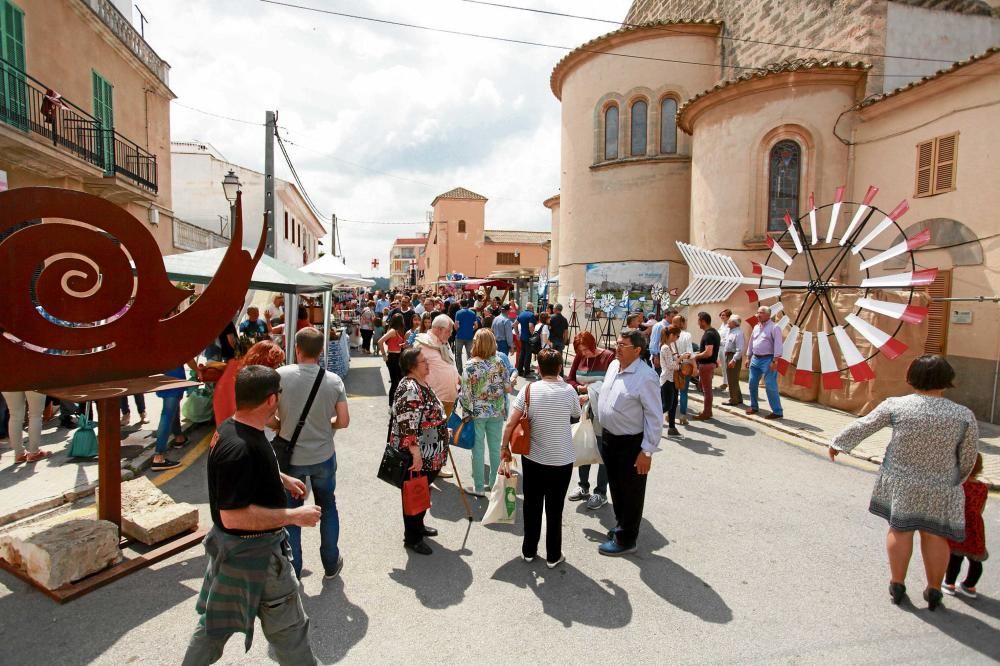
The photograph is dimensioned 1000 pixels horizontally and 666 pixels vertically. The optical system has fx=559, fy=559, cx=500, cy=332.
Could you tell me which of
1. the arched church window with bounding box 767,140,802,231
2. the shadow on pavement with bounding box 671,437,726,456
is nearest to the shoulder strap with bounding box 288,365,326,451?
the shadow on pavement with bounding box 671,437,726,456

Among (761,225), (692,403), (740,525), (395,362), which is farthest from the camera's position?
(761,225)

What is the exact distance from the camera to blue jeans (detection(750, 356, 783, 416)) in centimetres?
895

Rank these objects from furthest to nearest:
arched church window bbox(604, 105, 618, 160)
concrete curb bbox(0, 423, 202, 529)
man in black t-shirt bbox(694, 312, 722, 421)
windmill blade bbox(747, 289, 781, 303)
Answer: arched church window bbox(604, 105, 618, 160)
windmill blade bbox(747, 289, 781, 303)
man in black t-shirt bbox(694, 312, 722, 421)
concrete curb bbox(0, 423, 202, 529)

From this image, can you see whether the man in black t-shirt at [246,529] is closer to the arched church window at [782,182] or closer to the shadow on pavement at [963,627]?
the shadow on pavement at [963,627]

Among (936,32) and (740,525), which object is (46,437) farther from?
(936,32)

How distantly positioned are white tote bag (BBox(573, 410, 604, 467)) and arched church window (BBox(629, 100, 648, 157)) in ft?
47.9

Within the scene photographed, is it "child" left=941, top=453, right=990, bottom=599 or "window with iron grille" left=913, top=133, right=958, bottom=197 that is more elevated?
"window with iron grille" left=913, top=133, right=958, bottom=197

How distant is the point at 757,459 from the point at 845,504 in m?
1.53

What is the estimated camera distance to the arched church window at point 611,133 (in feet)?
58.9

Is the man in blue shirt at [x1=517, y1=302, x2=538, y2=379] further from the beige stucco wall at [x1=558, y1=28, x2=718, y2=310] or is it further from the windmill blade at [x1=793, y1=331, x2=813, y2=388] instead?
the windmill blade at [x1=793, y1=331, x2=813, y2=388]

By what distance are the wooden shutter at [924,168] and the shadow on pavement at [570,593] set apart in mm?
10599

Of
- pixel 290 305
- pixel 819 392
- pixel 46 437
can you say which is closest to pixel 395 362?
pixel 290 305

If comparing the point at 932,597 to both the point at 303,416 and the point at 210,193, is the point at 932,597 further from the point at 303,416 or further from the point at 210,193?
the point at 210,193

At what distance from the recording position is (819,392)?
1007 centimetres
